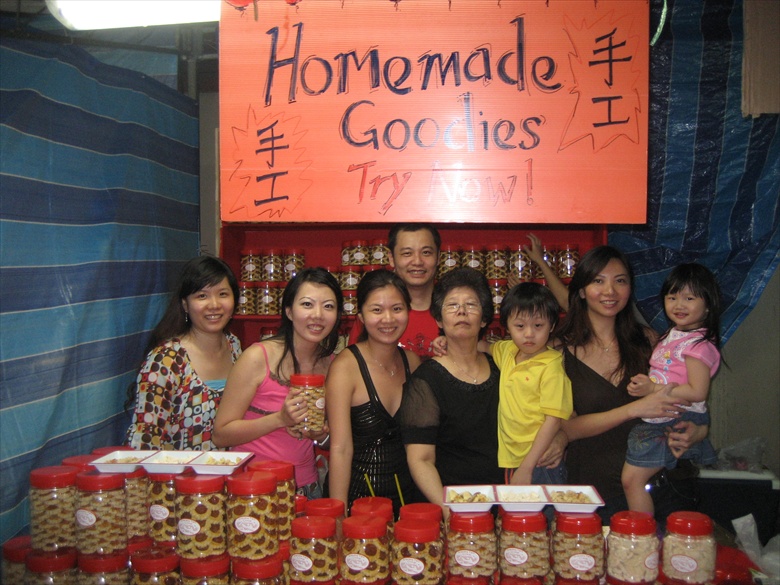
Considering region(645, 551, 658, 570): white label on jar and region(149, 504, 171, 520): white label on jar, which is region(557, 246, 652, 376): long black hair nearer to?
region(645, 551, 658, 570): white label on jar

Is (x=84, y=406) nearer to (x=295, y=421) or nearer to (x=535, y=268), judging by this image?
(x=295, y=421)

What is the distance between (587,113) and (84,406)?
8.47 feet

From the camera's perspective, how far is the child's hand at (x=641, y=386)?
6.90 ft

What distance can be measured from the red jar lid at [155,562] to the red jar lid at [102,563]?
5cm

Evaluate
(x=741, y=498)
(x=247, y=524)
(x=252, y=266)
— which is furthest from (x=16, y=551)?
(x=741, y=498)

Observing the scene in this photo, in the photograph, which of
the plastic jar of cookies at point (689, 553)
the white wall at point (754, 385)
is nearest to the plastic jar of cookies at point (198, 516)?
the plastic jar of cookies at point (689, 553)

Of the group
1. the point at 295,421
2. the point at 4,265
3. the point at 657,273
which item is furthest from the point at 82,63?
the point at 657,273

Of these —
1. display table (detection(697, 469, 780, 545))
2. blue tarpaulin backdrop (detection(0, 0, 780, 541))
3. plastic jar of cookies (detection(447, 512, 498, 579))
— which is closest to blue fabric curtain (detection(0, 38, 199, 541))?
blue tarpaulin backdrop (detection(0, 0, 780, 541))

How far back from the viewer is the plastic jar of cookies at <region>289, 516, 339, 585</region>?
143 cm

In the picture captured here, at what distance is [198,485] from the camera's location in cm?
148

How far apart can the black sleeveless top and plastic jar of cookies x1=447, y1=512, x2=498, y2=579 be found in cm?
65

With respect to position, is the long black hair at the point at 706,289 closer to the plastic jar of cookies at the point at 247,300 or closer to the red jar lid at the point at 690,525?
the red jar lid at the point at 690,525

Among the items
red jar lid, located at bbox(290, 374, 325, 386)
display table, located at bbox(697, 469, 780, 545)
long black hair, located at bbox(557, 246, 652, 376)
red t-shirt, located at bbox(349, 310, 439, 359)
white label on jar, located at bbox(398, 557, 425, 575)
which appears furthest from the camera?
display table, located at bbox(697, 469, 780, 545)

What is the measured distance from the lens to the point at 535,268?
3406mm
